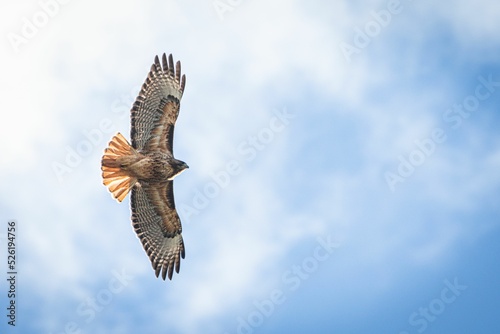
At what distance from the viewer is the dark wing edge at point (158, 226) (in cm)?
1498

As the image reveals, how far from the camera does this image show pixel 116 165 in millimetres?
14039

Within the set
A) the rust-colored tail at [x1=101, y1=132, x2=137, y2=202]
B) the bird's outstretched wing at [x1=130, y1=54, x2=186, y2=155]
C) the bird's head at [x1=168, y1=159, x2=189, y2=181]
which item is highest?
the bird's outstretched wing at [x1=130, y1=54, x2=186, y2=155]

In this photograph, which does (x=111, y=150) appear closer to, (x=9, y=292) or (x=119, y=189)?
(x=119, y=189)

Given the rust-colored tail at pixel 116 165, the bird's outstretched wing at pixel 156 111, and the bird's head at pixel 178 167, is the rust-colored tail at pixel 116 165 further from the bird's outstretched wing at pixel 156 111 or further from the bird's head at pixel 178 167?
the bird's head at pixel 178 167

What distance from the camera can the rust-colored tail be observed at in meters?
13.9

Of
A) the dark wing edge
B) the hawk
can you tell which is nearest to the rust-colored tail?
the hawk

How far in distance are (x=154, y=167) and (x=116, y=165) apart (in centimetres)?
71

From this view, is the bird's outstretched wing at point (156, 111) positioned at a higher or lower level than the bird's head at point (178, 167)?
higher

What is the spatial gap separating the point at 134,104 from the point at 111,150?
1077 mm

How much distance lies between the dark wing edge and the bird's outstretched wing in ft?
2.87

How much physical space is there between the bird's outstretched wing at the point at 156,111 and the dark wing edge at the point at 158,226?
34.5 inches

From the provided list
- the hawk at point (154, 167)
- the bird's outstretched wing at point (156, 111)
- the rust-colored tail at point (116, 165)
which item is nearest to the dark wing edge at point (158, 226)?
A: the hawk at point (154, 167)

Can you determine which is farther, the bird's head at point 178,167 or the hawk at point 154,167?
the bird's head at point 178,167

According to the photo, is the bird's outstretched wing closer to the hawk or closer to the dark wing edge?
the hawk
